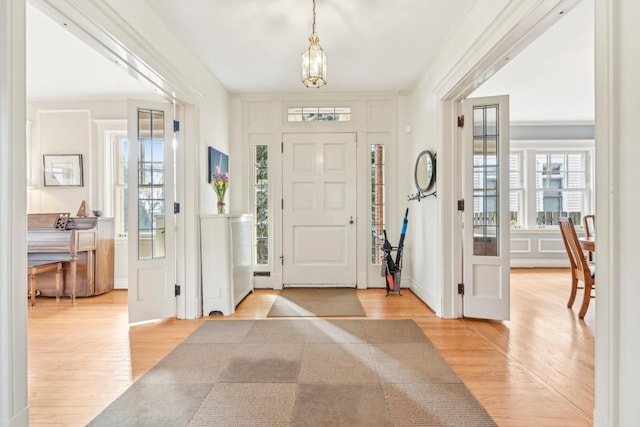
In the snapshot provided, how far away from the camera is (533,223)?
6.44 meters

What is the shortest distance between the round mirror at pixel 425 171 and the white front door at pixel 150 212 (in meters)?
2.64

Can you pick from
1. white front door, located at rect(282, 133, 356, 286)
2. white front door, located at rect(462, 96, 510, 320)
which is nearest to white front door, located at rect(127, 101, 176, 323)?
white front door, located at rect(282, 133, 356, 286)

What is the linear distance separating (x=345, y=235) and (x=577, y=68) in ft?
10.9

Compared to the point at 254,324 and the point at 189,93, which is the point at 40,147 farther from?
the point at 254,324

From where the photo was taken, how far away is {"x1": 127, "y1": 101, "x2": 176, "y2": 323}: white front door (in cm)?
325

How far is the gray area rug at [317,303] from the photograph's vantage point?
359cm

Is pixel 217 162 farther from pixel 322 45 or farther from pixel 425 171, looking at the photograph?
pixel 425 171

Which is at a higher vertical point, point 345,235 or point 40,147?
point 40,147

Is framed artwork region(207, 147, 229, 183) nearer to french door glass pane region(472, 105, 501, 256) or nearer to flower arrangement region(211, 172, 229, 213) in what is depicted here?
flower arrangement region(211, 172, 229, 213)

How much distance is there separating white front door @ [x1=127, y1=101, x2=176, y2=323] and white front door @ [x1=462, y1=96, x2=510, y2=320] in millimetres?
2893
